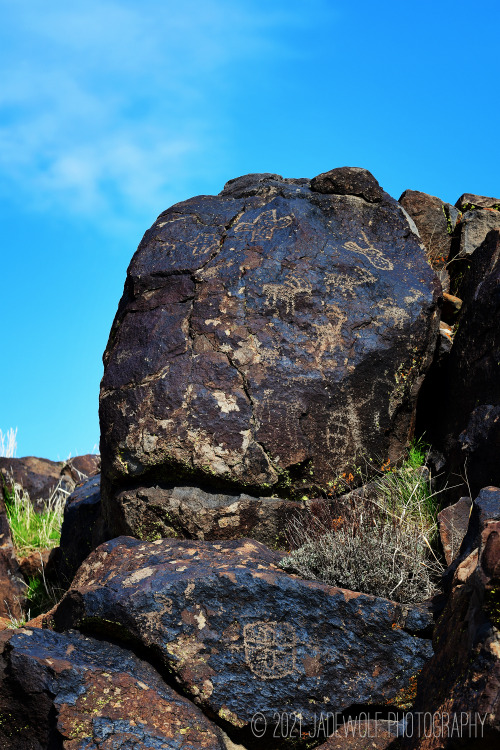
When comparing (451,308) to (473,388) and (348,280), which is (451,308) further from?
(348,280)

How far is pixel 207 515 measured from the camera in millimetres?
5129

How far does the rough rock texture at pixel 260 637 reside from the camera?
3.97 m

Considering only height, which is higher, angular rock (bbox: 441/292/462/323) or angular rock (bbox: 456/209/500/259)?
angular rock (bbox: 456/209/500/259)

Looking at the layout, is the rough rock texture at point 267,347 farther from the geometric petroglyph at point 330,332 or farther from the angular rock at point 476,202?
the angular rock at point 476,202

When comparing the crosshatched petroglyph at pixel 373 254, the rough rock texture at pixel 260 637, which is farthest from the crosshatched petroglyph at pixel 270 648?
the crosshatched petroglyph at pixel 373 254

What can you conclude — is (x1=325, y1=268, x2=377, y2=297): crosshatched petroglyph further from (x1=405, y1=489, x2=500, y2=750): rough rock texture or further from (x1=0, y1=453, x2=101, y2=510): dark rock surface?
(x1=0, y1=453, x2=101, y2=510): dark rock surface

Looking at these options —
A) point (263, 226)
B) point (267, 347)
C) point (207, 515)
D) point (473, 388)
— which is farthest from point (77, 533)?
point (473, 388)

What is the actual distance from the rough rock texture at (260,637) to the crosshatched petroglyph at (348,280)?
2.27 m

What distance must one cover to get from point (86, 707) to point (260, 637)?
94cm

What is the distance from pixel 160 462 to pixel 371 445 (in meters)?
1.52

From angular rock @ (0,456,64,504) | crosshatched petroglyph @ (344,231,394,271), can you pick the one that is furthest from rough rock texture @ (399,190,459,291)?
angular rock @ (0,456,64,504)

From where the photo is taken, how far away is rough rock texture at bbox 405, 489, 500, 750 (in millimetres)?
2828

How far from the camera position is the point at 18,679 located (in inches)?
148

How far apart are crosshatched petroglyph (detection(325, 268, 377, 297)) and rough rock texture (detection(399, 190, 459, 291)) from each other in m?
2.29
